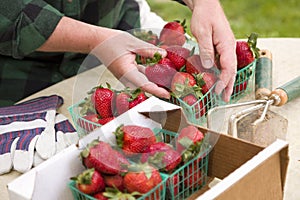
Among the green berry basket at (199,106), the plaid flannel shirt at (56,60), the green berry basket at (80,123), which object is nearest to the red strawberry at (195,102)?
the green berry basket at (199,106)

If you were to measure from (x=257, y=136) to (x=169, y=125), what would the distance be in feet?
0.66

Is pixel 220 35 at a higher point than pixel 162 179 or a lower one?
higher

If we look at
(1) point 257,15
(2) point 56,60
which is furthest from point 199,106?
(1) point 257,15

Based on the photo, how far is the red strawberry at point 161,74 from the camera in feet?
4.60

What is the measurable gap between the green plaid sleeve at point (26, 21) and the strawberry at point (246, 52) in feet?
1.45

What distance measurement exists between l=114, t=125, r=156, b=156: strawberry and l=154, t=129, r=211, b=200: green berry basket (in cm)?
6

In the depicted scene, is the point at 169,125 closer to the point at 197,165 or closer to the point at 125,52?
the point at 197,165

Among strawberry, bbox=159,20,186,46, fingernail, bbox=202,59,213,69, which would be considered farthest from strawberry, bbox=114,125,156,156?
strawberry, bbox=159,20,186,46

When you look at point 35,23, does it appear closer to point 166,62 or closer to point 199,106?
point 166,62

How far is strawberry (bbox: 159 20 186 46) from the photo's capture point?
158 centimetres

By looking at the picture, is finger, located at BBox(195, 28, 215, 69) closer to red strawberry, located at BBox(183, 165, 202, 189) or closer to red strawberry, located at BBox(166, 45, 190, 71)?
red strawberry, located at BBox(166, 45, 190, 71)

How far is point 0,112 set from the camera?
1532mm

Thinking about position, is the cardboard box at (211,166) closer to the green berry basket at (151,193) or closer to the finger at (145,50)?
the green berry basket at (151,193)

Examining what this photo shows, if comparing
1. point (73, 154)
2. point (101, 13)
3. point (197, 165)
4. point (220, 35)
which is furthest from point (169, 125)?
point (101, 13)
